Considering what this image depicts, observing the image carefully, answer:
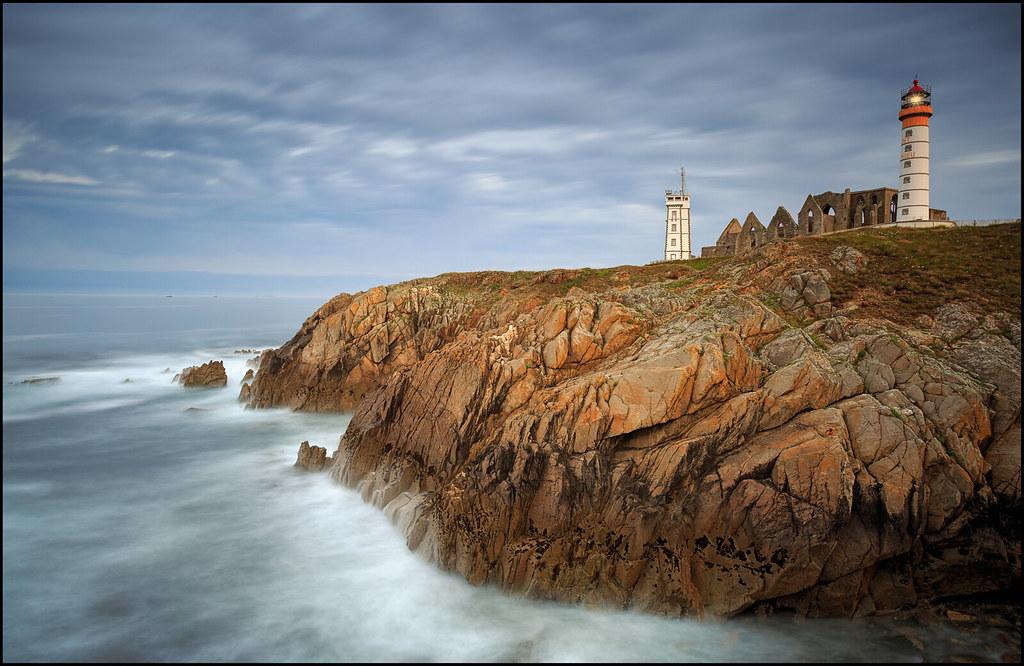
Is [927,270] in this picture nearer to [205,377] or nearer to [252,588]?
[252,588]

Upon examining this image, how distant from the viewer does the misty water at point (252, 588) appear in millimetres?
14188

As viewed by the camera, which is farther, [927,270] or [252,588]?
[927,270]

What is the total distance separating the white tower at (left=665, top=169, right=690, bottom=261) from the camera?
190 ft

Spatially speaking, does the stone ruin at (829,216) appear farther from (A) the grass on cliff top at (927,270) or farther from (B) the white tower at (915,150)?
(A) the grass on cliff top at (927,270)

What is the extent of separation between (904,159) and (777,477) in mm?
34682

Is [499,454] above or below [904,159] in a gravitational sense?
below

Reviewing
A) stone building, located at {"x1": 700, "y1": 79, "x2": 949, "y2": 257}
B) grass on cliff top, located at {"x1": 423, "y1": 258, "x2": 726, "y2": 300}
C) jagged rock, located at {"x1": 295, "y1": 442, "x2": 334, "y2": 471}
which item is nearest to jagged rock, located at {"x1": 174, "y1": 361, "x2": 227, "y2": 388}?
grass on cliff top, located at {"x1": 423, "y1": 258, "x2": 726, "y2": 300}

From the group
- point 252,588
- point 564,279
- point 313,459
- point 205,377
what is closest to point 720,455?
point 252,588

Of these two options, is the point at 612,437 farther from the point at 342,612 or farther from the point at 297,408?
the point at 297,408

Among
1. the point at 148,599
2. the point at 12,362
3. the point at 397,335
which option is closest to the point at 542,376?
the point at 148,599

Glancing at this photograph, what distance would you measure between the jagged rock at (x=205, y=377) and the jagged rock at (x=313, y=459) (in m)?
22.1

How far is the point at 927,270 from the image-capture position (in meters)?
25.0

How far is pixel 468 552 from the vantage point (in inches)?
663

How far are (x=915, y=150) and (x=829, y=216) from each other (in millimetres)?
6395
